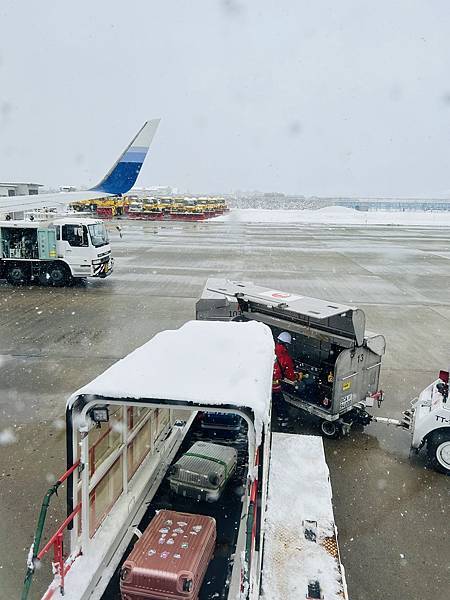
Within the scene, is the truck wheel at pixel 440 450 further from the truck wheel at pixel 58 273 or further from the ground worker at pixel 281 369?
the truck wheel at pixel 58 273

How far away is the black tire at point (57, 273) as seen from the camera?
1997 centimetres

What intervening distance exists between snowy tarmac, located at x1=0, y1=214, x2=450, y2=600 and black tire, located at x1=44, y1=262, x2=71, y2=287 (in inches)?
23.4

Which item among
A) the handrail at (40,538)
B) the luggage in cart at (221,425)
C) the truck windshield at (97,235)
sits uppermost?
the truck windshield at (97,235)

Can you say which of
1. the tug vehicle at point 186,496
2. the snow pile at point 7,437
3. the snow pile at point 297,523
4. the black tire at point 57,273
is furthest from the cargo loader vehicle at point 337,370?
the black tire at point 57,273

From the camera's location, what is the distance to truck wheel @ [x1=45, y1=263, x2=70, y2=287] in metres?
20.0

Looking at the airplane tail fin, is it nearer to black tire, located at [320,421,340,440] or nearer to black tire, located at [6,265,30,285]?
black tire, located at [6,265,30,285]

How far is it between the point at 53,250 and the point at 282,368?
1375 centimetres

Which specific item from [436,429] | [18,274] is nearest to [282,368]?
[436,429]

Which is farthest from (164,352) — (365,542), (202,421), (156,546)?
(365,542)

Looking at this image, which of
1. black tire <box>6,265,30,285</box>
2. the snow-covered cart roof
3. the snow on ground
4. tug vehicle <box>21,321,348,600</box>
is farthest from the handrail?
the snow on ground

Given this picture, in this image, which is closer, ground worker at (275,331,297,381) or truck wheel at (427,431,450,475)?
truck wheel at (427,431,450,475)

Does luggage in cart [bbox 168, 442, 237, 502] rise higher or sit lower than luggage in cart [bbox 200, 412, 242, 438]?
higher

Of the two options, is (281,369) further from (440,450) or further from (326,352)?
(440,450)

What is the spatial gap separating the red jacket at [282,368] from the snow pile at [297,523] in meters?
1.62
